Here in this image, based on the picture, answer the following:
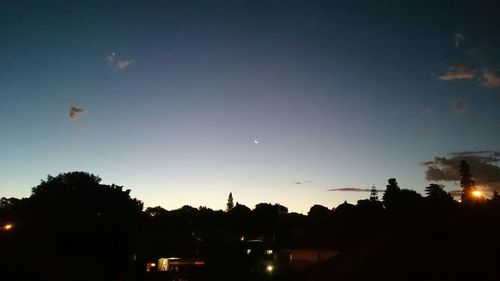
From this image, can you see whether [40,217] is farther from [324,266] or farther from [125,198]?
[324,266]

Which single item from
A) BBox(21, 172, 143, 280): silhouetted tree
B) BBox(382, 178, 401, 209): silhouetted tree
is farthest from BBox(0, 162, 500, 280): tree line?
BBox(382, 178, 401, 209): silhouetted tree

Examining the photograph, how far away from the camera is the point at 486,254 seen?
41.1ft

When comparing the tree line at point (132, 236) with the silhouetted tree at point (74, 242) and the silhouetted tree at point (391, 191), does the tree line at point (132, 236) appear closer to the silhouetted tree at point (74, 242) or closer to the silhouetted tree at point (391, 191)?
the silhouetted tree at point (74, 242)

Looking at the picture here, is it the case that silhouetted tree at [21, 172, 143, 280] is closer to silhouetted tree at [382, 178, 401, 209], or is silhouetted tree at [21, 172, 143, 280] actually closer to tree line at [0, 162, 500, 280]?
tree line at [0, 162, 500, 280]

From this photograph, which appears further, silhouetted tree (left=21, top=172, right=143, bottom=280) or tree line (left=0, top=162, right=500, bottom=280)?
silhouetted tree (left=21, top=172, right=143, bottom=280)

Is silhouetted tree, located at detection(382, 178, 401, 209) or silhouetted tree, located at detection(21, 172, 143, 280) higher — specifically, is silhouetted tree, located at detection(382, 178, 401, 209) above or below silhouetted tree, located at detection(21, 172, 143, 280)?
above

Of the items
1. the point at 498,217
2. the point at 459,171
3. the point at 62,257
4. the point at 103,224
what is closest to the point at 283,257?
the point at 103,224

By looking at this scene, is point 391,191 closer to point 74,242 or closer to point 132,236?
point 132,236

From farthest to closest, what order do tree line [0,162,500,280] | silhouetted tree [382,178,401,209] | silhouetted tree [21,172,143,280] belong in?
silhouetted tree [382,178,401,209]
silhouetted tree [21,172,143,280]
tree line [0,162,500,280]

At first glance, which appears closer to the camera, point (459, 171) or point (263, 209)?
point (459, 171)

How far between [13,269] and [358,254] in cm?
2796

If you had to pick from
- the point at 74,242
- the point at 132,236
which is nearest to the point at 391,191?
the point at 132,236

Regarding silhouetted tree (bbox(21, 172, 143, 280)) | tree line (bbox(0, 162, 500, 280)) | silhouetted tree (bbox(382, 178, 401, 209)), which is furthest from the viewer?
silhouetted tree (bbox(382, 178, 401, 209))

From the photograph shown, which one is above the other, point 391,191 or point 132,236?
point 391,191
